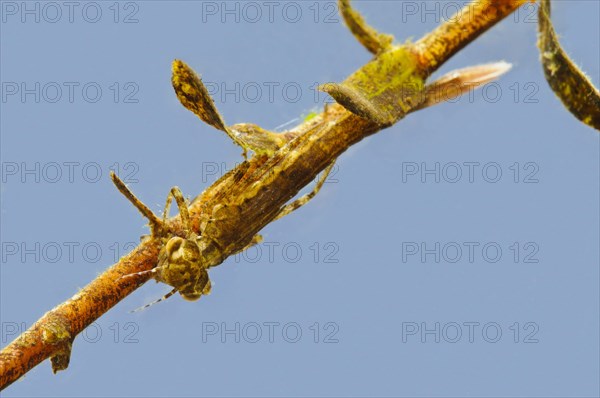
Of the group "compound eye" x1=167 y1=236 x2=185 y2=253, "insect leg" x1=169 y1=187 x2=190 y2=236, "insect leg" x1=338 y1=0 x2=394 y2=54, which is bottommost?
"compound eye" x1=167 y1=236 x2=185 y2=253

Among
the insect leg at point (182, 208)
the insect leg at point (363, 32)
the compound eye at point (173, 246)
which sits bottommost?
the compound eye at point (173, 246)

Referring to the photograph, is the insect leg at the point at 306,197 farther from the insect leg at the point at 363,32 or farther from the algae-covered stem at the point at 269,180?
the insect leg at the point at 363,32

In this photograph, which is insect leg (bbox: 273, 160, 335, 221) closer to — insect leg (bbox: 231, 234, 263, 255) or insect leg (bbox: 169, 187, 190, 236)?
insect leg (bbox: 231, 234, 263, 255)

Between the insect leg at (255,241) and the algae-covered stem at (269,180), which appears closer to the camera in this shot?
the algae-covered stem at (269,180)

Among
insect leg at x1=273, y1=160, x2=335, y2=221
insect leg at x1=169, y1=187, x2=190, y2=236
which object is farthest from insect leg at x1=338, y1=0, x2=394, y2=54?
insect leg at x1=169, y1=187, x2=190, y2=236

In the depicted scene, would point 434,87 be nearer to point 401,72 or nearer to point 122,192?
point 401,72

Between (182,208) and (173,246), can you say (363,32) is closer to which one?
(182,208)

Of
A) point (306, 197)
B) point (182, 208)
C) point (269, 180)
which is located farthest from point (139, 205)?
point (306, 197)

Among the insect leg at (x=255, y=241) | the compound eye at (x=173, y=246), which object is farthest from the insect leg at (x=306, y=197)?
the compound eye at (x=173, y=246)
